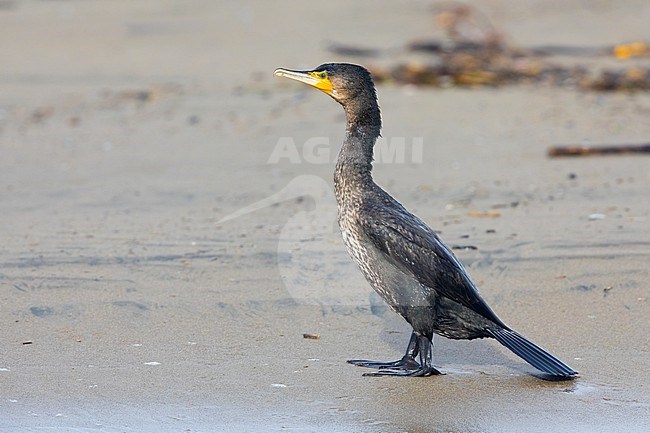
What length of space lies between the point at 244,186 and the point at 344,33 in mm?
6675

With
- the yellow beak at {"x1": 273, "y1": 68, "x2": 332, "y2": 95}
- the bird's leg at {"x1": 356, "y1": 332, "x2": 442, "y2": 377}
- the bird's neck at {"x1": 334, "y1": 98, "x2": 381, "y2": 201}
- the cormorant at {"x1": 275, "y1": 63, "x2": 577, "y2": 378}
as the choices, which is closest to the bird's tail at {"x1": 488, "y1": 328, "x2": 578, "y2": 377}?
the cormorant at {"x1": 275, "y1": 63, "x2": 577, "y2": 378}

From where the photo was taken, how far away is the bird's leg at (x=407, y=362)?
5.57 m

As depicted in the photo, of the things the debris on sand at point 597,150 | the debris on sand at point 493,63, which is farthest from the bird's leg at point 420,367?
the debris on sand at point 493,63

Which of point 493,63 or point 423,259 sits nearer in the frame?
point 423,259

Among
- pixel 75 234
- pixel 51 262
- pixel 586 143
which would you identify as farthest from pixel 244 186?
pixel 586 143

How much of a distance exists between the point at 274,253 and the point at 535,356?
7.78ft

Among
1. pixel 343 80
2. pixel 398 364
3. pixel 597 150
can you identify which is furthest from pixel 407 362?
pixel 597 150

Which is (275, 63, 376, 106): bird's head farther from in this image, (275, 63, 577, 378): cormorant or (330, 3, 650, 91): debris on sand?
(330, 3, 650, 91): debris on sand

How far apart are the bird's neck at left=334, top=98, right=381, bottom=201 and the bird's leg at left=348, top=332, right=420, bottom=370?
0.82 meters

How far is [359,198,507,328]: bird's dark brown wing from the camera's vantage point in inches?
215

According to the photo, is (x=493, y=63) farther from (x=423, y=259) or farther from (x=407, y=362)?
(x=407, y=362)

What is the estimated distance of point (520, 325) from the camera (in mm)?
6117

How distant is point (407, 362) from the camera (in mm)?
5578

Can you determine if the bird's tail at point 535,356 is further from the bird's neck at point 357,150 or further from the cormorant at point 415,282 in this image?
the bird's neck at point 357,150
